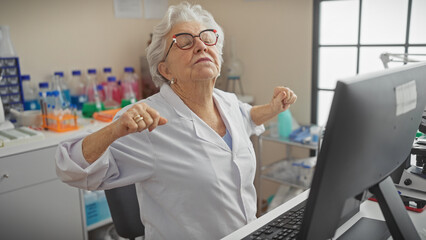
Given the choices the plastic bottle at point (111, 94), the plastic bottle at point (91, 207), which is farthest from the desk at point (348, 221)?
the plastic bottle at point (111, 94)

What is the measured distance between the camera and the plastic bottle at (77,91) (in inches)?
107

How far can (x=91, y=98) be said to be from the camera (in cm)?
278

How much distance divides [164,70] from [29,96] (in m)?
1.55

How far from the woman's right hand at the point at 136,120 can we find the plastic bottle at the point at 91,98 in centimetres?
176

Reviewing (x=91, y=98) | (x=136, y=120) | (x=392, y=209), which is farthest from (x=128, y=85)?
(x=392, y=209)

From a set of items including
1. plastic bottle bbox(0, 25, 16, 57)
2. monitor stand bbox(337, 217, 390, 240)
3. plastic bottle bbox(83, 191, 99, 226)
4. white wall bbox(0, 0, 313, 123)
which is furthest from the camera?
white wall bbox(0, 0, 313, 123)

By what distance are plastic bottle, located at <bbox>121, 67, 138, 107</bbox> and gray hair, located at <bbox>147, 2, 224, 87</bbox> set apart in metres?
1.39

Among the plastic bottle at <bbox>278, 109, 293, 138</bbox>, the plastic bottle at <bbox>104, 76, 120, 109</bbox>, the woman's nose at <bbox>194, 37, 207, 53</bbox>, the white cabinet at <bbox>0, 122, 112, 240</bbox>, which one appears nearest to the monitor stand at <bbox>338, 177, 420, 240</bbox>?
the woman's nose at <bbox>194, 37, 207, 53</bbox>

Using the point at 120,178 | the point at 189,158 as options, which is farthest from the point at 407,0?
the point at 120,178

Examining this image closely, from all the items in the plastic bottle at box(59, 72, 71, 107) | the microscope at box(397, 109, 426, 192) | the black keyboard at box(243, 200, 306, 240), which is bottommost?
the black keyboard at box(243, 200, 306, 240)

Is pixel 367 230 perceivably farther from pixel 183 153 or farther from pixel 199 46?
pixel 199 46

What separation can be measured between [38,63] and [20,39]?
190mm

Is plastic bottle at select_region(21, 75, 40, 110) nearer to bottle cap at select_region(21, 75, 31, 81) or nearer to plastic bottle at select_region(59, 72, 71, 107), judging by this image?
bottle cap at select_region(21, 75, 31, 81)

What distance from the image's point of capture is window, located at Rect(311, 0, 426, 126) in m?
2.41
